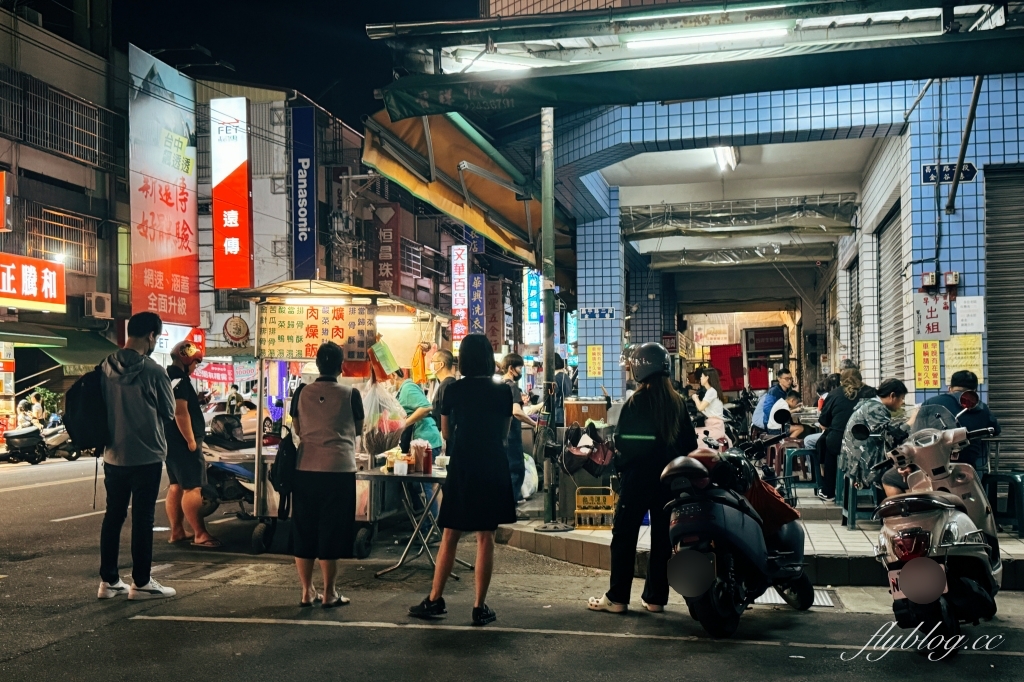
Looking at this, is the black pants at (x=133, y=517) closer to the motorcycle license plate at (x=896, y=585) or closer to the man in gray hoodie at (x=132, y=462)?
the man in gray hoodie at (x=132, y=462)

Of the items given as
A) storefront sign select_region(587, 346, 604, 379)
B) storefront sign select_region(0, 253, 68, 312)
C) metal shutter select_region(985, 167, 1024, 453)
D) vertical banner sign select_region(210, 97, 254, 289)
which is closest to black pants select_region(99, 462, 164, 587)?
metal shutter select_region(985, 167, 1024, 453)

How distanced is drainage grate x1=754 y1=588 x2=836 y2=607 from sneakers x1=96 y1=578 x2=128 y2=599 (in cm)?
471

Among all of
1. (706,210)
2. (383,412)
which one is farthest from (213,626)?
(706,210)

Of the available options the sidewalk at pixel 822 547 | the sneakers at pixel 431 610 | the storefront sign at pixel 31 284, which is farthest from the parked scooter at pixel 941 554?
the storefront sign at pixel 31 284

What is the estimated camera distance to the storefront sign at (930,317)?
10.6 metres

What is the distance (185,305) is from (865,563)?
22.4 metres

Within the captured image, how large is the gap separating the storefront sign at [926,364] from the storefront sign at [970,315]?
1.15ft

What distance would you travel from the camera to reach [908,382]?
36.0ft

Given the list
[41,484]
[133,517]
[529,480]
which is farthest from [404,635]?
[41,484]

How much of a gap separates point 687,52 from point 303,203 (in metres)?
24.3

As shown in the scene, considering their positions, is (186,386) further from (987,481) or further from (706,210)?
(706,210)

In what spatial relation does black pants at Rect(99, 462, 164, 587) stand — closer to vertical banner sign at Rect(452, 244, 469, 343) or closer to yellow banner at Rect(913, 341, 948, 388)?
yellow banner at Rect(913, 341, 948, 388)

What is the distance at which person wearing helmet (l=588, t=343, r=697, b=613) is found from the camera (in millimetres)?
6246

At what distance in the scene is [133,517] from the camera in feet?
21.9
